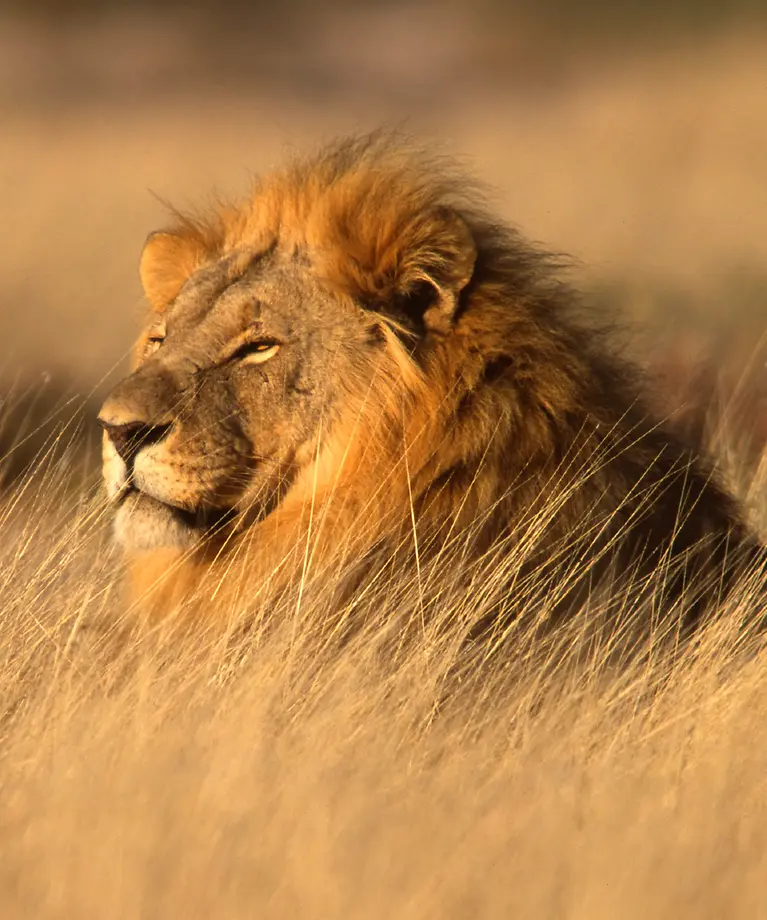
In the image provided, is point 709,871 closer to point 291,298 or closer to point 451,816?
point 451,816

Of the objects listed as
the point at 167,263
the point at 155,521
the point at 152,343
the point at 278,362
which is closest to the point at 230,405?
the point at 278,362

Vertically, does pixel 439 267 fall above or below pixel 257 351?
above

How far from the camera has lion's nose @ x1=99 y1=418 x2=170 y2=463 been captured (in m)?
4.86

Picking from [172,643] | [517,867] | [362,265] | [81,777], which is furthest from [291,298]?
[517,867]

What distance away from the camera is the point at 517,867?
11.4 ft

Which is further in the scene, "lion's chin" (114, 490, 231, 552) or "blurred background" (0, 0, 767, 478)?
"blurred background" (0, 0, 767, 478)

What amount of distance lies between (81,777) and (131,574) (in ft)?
6.33

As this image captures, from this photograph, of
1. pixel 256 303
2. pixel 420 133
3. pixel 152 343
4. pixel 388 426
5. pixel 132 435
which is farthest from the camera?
pixel 420 133

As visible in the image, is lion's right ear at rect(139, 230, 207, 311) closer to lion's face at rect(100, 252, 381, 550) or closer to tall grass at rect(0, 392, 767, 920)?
lion's face at rect(100, 252, 381, 550)

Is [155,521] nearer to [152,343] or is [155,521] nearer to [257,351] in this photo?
[257,351]

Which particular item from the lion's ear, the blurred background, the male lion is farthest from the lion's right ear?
the lion's ear

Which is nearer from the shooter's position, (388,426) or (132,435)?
(132,435)

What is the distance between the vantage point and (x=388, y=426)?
5.02 m

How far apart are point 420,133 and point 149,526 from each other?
2.14 meters
